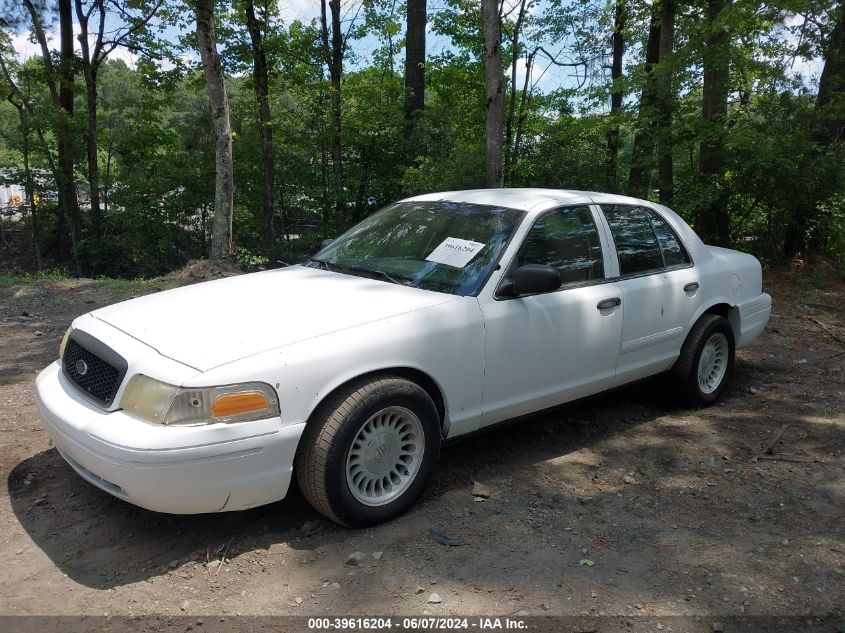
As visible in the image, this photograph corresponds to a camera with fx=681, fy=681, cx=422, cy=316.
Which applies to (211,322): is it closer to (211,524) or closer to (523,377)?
(211,524)

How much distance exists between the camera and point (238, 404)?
295 centimetres

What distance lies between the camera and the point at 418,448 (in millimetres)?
3543


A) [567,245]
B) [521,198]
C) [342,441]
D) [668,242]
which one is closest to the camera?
[342,441]

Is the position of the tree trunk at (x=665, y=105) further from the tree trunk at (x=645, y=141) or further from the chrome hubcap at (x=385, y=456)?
the chrome hubcap at (x=385, y=456)

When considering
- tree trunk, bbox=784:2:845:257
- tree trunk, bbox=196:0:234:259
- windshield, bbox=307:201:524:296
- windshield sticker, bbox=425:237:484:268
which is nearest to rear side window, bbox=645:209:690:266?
windshield, bbox=307:201:524:296

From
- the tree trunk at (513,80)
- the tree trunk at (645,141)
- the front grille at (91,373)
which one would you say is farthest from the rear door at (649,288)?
the tree trunk at (513,80)

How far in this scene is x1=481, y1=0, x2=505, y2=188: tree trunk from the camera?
26.5 ft

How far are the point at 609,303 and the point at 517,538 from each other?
1.70 m

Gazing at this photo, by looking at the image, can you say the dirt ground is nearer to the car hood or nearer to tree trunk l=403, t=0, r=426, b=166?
the car hood

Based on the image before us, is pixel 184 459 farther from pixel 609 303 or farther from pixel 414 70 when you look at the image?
pixel 414 70

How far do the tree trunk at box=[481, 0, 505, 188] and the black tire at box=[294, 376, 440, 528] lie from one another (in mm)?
5751

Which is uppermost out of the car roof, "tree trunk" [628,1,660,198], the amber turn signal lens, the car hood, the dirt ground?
"tree trunk" [628,1,660,198]

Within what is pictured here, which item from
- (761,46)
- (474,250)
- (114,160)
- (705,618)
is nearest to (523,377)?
(474,250)

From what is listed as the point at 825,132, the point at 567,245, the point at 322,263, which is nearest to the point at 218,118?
the point at 322,263
